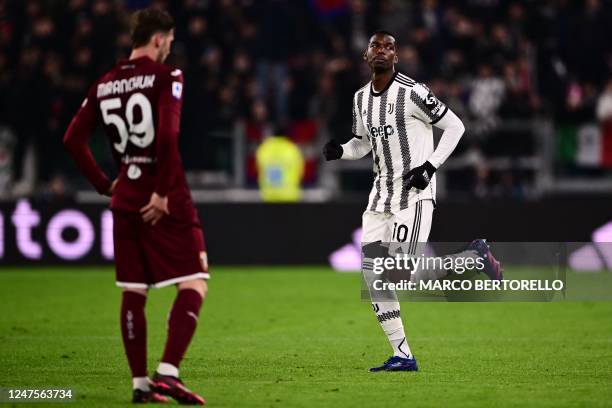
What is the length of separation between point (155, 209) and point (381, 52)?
2.59 metres

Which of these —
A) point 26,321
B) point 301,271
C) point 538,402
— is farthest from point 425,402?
point 301,271

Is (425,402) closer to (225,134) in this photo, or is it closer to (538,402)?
(538,402)

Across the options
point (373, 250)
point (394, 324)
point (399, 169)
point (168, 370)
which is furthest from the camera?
point (399, 169)

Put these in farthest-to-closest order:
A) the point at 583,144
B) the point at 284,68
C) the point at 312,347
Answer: the point at 284,68, the point at 583,144, the point at 312,347

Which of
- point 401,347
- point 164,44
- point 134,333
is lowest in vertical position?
point 401,347

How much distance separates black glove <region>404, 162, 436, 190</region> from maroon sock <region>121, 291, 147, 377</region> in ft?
7.93

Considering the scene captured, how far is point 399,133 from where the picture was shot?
860 cm

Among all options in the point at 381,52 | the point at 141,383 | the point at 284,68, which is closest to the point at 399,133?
the point at 381,52

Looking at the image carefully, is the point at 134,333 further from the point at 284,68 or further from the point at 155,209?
the point at 284,68

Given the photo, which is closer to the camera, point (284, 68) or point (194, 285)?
point (194, 285)

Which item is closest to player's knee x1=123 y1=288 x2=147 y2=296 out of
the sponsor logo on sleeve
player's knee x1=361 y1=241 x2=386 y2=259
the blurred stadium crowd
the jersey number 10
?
the jersey number 10

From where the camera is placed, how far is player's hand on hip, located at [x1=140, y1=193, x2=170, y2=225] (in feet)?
21.7

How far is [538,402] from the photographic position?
6.95 meters

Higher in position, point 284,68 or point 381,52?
point 284,68
